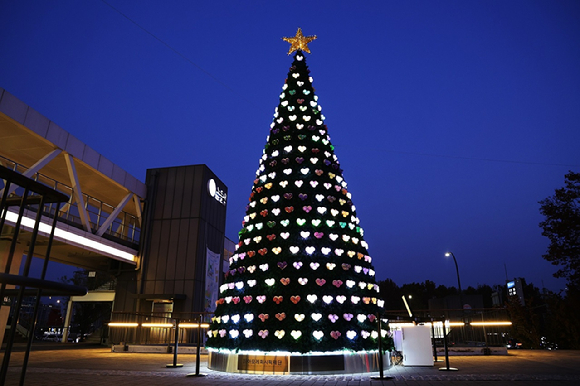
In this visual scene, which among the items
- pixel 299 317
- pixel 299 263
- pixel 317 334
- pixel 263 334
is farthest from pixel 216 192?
pixel 317 334

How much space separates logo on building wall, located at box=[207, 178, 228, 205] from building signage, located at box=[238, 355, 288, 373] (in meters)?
15.8

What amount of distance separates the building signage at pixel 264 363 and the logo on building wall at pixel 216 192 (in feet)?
52.0

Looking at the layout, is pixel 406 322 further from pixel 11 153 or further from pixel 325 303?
pixel 11 153

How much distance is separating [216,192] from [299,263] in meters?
16.6

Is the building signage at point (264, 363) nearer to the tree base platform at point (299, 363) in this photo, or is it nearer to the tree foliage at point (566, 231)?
the tree base platform at point (299, 363)

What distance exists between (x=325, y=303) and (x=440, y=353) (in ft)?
31.6

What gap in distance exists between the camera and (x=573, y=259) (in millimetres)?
19188

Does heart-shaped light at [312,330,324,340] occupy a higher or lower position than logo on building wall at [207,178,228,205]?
lower

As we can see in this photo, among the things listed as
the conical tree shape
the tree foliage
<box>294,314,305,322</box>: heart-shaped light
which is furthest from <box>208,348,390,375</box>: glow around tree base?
the tree foliage

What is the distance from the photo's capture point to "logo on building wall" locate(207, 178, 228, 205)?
77.7 ft

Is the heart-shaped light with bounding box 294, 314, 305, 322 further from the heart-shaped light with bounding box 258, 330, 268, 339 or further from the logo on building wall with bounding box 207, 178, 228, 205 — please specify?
the logo on building wall with bounding box 207, 178, 228, 205

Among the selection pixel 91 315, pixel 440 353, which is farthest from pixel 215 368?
pixel 91 315

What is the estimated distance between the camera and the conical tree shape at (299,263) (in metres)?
8.62

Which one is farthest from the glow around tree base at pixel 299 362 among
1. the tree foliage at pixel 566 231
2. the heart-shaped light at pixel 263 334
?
the tree foliage at pixel 566 231
